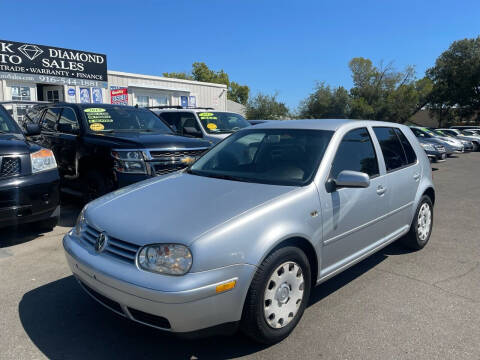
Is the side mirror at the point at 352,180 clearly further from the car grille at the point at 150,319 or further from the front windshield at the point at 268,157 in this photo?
the car grille at the point at 150,319

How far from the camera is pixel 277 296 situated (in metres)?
2.71

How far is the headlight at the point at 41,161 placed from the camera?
4.84 m

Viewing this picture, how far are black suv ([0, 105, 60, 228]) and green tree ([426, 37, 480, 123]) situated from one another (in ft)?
170

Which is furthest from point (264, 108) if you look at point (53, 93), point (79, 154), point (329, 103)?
point (79, 154)

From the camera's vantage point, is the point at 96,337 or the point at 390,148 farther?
the point at 390,148

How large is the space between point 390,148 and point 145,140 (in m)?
3.38

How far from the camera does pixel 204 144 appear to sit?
6289 millimetres

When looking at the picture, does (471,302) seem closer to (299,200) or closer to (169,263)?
(299,200)

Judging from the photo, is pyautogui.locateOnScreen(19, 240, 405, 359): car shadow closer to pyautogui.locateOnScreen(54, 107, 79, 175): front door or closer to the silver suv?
pyautogui.locateOnScreen(54, 107, 79, 175): front door

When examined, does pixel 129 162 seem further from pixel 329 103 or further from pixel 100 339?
pixel 329 103

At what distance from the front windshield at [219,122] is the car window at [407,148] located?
5.22 m

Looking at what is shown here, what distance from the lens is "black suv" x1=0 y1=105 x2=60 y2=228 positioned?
14.7 ft

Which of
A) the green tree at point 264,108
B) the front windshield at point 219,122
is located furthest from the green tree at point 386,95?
the front windshield at point 219,122

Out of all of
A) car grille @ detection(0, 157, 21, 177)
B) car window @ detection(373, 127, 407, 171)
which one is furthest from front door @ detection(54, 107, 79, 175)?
car window @ detection(373, 127, 407, 171)
